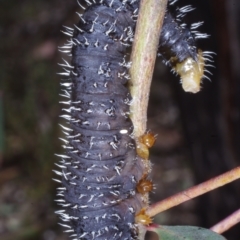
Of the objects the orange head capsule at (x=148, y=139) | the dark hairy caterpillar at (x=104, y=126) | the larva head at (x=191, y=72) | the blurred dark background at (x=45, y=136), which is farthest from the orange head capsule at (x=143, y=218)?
the blurred dark background at (x=45, y=136)

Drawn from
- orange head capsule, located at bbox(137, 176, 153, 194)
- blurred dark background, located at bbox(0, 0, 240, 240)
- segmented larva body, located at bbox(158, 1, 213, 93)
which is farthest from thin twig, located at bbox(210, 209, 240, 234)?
blurred dark background, located at bbox(0, 0, 240, 240)

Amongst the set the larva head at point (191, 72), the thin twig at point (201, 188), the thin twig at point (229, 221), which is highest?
the larva head at point (191, 72)

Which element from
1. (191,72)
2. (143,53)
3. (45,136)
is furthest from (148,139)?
(45,136)

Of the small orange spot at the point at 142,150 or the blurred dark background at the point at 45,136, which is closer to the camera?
the small orange spot at the point at 142,150

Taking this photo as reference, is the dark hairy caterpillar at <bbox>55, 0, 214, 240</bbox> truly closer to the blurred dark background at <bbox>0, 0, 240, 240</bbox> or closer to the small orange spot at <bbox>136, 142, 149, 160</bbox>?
the small orange spot at <bbox>136, 142, 149, 160</bbox>

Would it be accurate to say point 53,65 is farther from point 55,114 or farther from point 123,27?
point 123,27

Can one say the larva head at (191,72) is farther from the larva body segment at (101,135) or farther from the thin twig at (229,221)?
the thin twig at (229,221)
